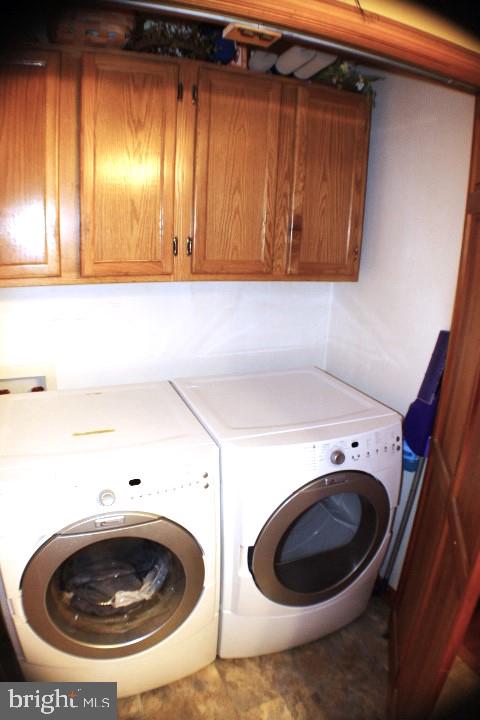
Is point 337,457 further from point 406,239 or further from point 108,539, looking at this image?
point 406,239

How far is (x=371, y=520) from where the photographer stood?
1.71 meters

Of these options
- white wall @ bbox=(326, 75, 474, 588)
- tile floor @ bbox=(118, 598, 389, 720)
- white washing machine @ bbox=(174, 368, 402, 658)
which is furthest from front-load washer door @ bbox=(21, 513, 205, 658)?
white wall @ bbox=(326, 75, 474, 588)

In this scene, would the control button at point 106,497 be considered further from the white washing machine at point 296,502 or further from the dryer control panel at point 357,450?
the dryer control panel at point 357,450

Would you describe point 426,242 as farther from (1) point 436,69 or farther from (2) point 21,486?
(2) point 21,486

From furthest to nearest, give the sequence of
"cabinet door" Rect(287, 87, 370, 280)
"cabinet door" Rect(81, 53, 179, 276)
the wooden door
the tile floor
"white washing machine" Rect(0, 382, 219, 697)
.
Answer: "cabinet door" Rect(287, 87, 370, 280), the tile floor, "cabinet door" Rect(81, 53, 179, 276), "white washing machine" Rect(0, 382, 219, 697), the wooden door

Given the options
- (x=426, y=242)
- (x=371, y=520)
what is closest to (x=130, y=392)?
(x=371, y=520)

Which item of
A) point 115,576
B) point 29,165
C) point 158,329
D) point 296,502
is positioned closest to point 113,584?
point 115,576

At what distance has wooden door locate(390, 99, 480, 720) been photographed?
1.06 metres

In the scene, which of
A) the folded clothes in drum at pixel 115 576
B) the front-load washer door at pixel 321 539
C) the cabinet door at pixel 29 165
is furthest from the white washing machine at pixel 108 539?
the cabinet door at pixel 29 165

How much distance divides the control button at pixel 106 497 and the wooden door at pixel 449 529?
2.87 ft

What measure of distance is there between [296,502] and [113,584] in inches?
25.4

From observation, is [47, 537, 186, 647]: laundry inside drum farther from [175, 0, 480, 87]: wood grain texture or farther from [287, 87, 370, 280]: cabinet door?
[175, 0, 480, 87]: wood grain texture

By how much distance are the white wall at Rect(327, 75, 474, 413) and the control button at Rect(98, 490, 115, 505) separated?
3.97 ft

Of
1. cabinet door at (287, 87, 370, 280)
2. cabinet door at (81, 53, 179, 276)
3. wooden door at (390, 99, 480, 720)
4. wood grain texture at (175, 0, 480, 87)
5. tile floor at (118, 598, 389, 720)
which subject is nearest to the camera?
wood grain texture at (175, 0, 480, 87)
